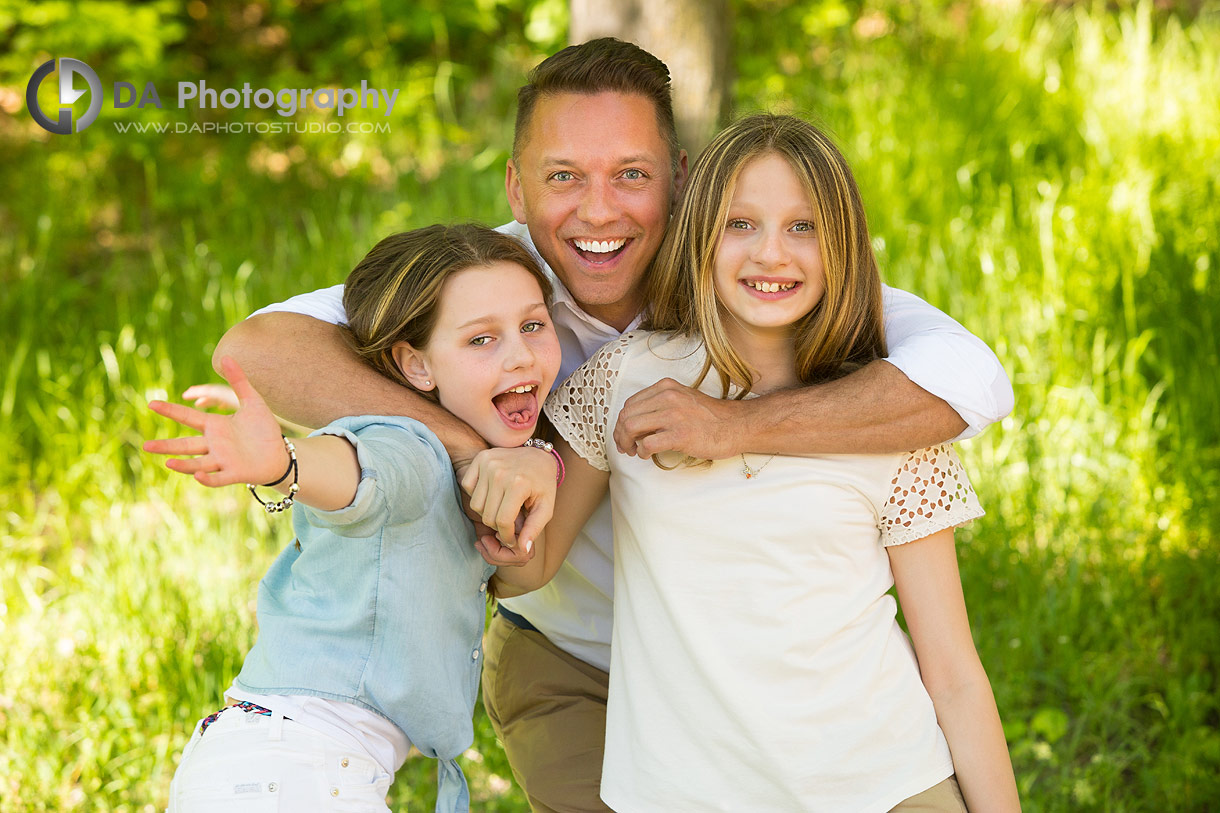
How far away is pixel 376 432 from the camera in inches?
70.3

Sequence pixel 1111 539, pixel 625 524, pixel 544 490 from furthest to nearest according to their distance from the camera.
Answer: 1. pixel 1111 539
2. pixel 625 524
3. pixel 544 490

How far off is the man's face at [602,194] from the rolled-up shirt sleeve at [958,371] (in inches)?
25.5

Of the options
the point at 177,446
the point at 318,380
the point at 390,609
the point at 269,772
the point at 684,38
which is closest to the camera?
the point at 177,446

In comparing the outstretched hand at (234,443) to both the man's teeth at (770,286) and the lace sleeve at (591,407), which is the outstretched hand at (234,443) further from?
the man's teeth at (770,286)

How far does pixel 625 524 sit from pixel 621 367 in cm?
30

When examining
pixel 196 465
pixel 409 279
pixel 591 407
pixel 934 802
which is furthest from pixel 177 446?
pixel 934 802

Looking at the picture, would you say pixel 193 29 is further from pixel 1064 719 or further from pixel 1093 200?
pixel 1064 719

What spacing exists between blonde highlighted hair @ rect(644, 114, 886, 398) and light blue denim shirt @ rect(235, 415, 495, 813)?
549mm

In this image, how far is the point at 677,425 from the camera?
5.92 ft

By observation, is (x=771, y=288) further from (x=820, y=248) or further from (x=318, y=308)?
(x=318, y=308)

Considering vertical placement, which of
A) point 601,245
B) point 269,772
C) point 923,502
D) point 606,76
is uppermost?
point 606,76

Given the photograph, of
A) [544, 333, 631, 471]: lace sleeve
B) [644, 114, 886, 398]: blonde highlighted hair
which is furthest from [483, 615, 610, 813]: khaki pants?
[644, 114, 886, 398]: blonde highlighted hair

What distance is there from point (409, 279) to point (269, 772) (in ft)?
Result: 2.90

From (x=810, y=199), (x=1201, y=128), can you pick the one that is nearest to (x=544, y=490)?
(x=810, y=199)
